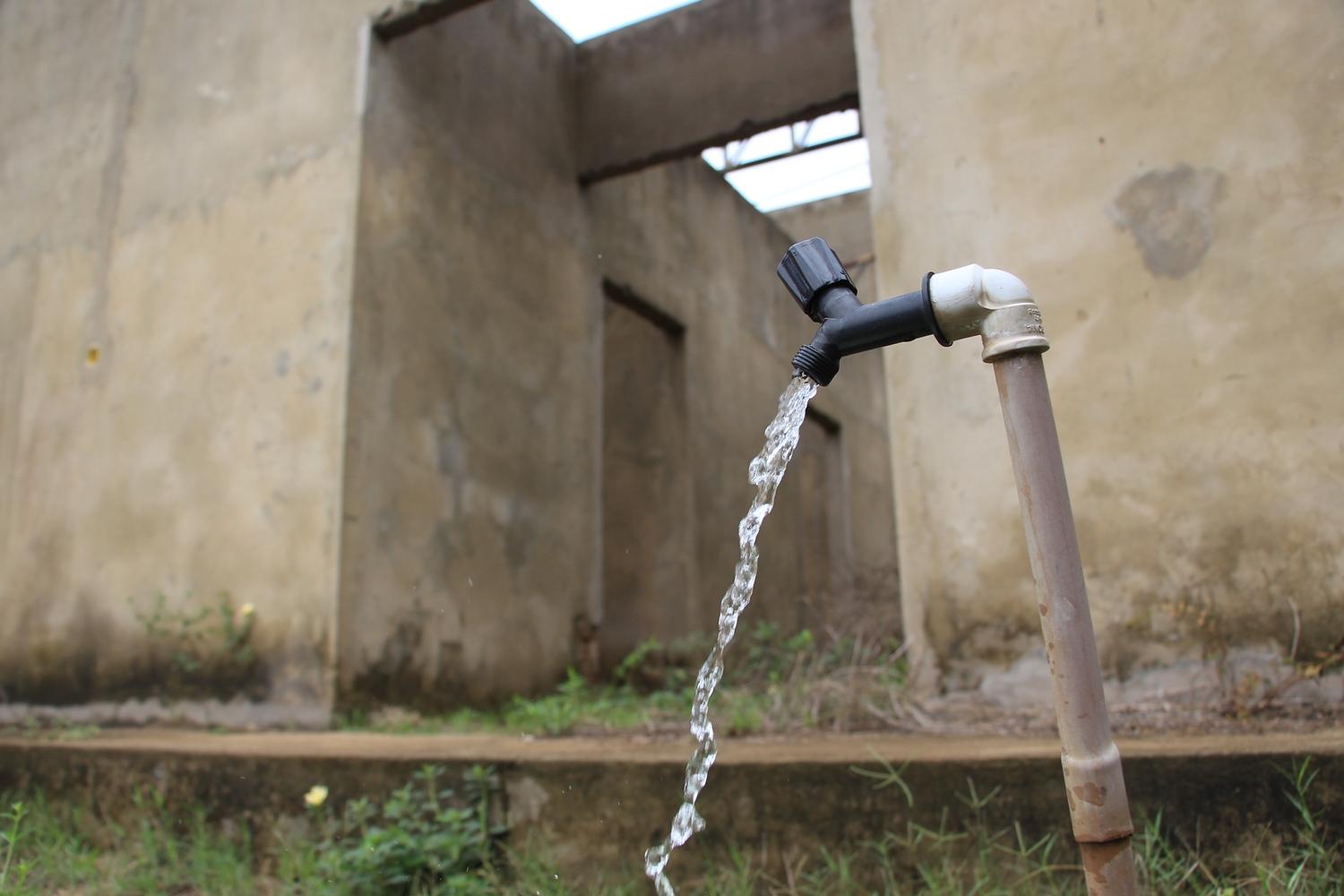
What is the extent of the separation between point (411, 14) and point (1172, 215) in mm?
3225

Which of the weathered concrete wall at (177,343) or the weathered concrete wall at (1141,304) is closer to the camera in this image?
the weathered concrete wall at (1141,304)

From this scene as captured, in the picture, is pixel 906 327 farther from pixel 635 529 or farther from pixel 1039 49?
pixel 635 529

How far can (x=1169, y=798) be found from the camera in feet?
5.56

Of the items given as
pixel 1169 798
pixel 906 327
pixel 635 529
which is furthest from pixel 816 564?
pixel 906 327

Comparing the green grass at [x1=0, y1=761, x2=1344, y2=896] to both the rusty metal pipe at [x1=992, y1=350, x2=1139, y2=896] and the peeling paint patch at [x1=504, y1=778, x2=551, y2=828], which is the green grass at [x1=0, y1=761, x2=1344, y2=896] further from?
the rusty metal pipe at [x1=992, y1=350, x2=1139, y2=896]

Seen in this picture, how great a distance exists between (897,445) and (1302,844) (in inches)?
61.7

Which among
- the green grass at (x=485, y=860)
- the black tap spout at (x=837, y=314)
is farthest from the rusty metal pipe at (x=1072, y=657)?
the green grass at (x=485, y=860)

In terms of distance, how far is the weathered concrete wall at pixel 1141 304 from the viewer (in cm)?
249

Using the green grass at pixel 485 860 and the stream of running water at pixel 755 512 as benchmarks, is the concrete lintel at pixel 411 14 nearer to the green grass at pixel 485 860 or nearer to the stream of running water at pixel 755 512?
the green grass at pixel 485 860

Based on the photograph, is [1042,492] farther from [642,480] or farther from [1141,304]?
[642,480]

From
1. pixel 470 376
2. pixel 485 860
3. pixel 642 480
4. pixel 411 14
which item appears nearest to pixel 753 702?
pixel 485 860

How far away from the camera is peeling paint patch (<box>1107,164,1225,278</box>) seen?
265 cm

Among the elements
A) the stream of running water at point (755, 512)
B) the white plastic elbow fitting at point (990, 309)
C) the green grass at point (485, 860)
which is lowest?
the green grass at point (485, 860)

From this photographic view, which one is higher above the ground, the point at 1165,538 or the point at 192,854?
the point at 1165,538
